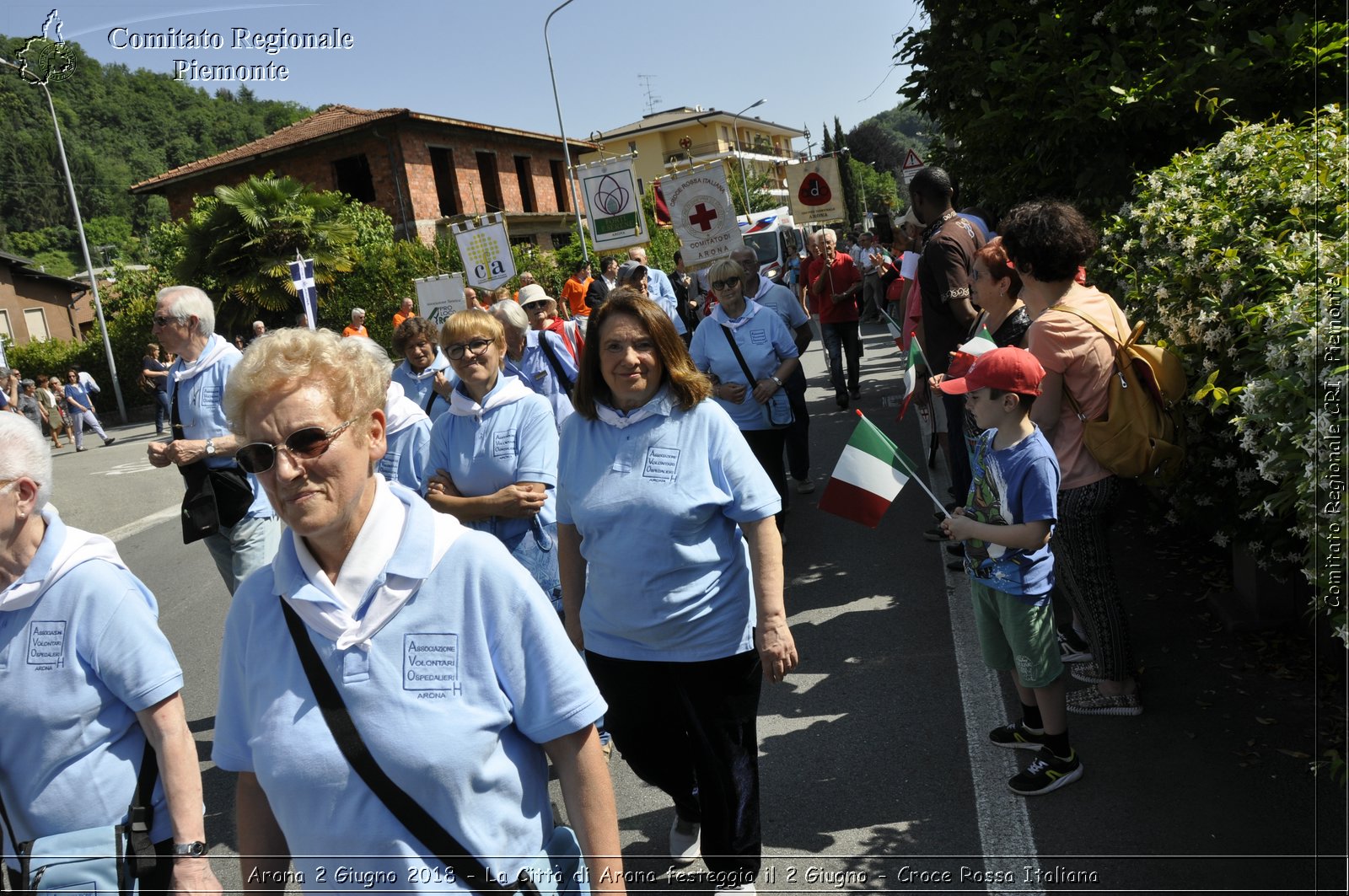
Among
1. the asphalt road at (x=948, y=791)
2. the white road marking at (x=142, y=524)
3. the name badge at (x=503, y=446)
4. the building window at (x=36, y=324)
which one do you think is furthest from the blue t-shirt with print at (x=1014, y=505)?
the building window at (x=36, y=324)

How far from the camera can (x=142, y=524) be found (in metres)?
12.3

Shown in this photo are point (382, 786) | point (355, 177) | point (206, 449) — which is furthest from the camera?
point (355, 177)

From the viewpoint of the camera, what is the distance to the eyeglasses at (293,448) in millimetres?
1909

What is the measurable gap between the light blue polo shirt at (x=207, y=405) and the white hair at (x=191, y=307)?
91 millimetres

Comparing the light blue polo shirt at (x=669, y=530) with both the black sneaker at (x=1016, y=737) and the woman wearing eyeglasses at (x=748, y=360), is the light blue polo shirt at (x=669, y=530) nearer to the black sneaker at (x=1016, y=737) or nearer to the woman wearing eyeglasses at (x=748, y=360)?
the black sneaker at (x=1016, y=737)

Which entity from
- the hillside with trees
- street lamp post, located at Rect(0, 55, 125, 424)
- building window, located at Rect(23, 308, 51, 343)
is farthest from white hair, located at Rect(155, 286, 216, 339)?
building window, located at Rect(23, 308, 51, 343)

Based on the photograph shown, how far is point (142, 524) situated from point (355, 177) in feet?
90.0

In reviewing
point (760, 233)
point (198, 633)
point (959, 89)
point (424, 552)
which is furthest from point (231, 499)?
point (760, 233)

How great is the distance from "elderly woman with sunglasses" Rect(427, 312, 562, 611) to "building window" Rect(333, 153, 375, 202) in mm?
35034

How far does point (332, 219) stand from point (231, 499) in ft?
88.1

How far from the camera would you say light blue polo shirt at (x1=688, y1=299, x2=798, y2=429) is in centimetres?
669

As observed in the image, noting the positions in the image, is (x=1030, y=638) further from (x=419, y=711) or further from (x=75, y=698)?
(x=75, y=698)

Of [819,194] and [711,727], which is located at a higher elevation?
[819,194]

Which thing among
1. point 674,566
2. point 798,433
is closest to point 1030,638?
point 674,566
